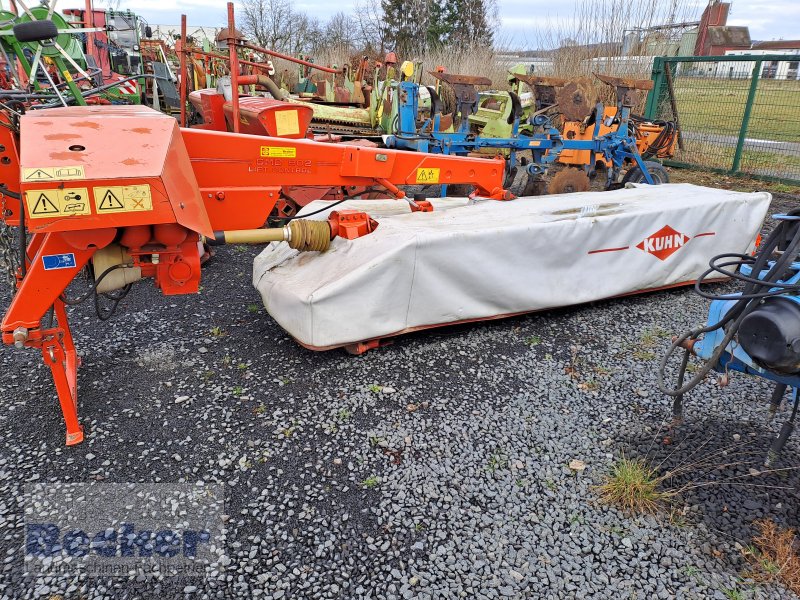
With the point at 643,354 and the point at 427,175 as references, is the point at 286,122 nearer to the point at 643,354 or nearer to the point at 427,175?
the point at 427,175

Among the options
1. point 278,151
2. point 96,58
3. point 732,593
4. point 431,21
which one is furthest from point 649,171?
point 431,21

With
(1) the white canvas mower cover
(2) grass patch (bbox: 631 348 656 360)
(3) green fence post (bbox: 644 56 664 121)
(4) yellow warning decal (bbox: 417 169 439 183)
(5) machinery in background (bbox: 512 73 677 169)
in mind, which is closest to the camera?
(1) the white canvas mower cover

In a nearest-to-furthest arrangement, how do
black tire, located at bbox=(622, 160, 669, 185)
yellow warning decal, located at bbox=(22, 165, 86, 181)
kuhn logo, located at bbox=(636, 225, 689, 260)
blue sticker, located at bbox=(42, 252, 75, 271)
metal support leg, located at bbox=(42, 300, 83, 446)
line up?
yellow warning decal, located at bbox=(22, 165, 86, 181)
blue sticker, located at bbox=(42, 252, 75, 271)
metal support leg, located at bbox=(42, 300, 83, 446)
kuhn logo, located at bbox=(636, 225, 689, 260)
black tire, located at bbox=(622, 160, 669, 185)

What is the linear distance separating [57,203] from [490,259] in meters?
2.43

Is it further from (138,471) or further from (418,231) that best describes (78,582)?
(418,231)

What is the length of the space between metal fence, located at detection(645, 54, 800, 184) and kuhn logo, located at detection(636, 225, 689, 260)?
611 cm

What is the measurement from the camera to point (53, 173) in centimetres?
234

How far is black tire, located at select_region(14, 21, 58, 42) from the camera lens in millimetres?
2740

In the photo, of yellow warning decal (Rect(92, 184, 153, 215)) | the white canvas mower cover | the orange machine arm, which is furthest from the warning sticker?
yellow warning decal (Rect(92, 184, 153, 215))

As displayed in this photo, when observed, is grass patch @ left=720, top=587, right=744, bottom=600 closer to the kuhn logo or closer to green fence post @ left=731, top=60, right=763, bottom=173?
the kuhn logo

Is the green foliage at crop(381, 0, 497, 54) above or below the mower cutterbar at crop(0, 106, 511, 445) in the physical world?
above

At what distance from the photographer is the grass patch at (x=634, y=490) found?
2.50 m

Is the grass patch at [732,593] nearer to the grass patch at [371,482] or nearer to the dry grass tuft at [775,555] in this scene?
the dry grass tuft at [775,555]

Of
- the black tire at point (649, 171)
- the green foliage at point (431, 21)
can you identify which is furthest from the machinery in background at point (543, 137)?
the green foliage at point (431, 21)
